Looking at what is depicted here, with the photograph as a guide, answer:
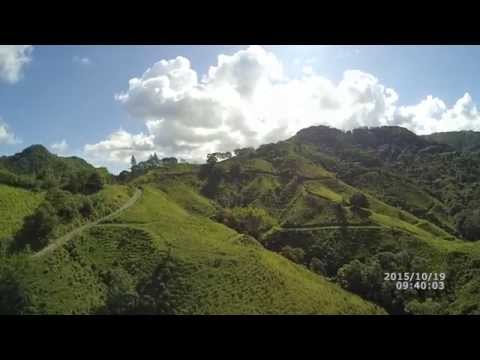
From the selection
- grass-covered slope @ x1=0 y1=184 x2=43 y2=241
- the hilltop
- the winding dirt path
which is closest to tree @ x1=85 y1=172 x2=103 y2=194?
the hilltop

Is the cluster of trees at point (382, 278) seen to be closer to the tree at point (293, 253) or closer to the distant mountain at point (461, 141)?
the tree at point (293, 253)

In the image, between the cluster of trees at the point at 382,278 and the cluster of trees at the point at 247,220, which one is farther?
the cluster of trees at the point at 247,220

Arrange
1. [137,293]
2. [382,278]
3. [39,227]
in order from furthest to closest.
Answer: [39,227], [382,278], [137,293]

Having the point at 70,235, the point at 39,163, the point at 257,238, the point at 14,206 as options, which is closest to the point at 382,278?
the point at 257,238

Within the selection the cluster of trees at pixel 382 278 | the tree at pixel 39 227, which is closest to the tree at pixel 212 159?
the tree at pixel 39 227

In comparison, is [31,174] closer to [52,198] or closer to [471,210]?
[52,198]
